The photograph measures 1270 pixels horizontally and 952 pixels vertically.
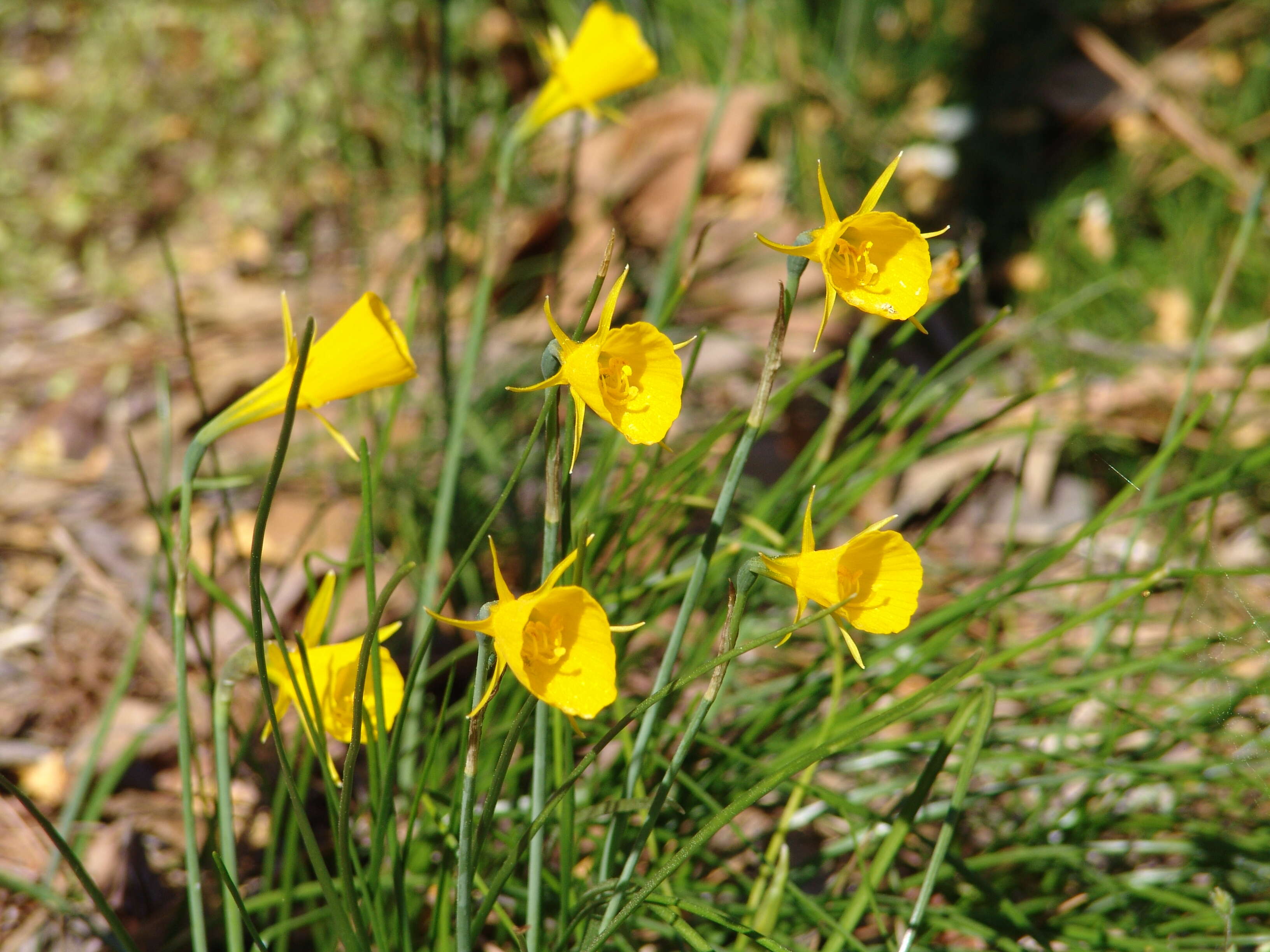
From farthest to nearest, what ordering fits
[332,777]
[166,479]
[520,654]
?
[166,479] → [332,777] → [520,654]

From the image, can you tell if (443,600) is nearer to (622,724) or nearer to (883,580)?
(622,724)

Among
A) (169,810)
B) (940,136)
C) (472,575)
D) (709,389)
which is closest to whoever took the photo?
(169,810)

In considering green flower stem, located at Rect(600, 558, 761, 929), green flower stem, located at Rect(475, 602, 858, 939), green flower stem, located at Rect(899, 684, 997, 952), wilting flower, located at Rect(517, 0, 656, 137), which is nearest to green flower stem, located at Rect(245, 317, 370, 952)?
green flower stem, located at Rect(475, 602, 858, 939)

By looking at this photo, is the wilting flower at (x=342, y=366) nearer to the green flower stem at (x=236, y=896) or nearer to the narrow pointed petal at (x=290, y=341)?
the narrow pointed petal at (x=290, y=341)

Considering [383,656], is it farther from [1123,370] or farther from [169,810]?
[1123,370]

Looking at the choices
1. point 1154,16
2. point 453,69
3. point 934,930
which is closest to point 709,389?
point 934,930

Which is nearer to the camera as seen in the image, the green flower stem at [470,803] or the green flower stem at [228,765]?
the green flower stem at [470,803]

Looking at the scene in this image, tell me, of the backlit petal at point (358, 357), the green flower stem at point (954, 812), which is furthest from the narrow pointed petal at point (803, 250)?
the green flower stem at point (954, 812)
